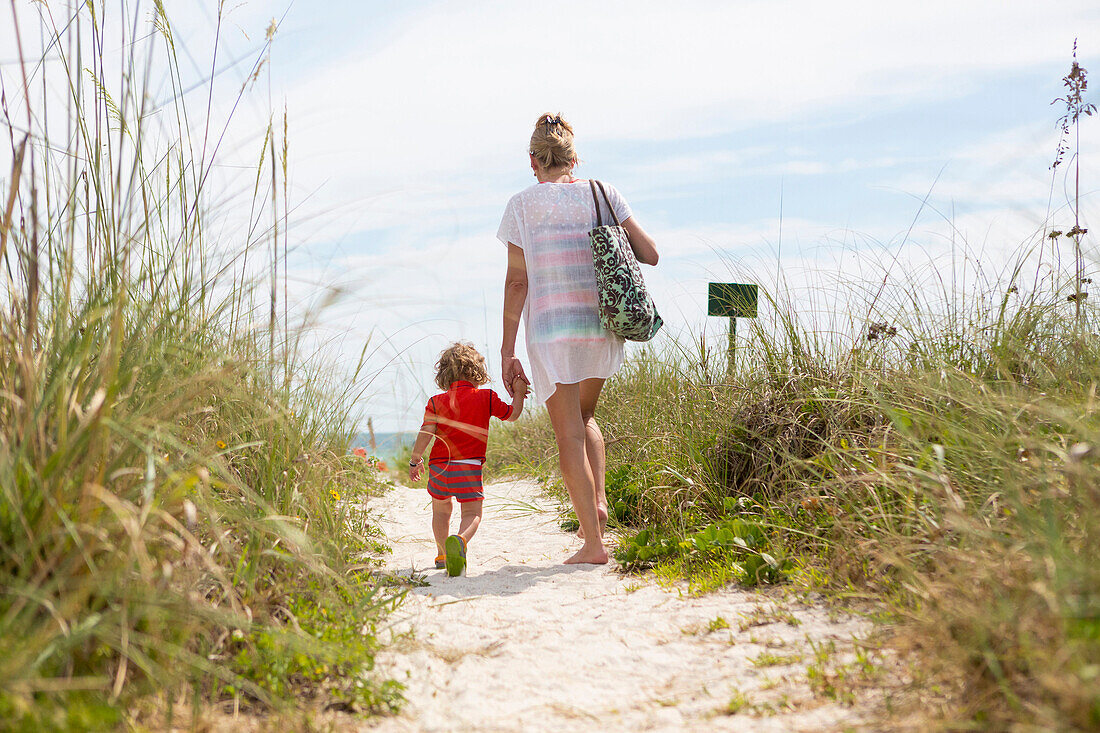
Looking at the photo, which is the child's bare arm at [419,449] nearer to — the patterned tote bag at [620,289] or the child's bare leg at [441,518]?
the child's bare leg at [441,518]

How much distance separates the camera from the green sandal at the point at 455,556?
3.34 metres

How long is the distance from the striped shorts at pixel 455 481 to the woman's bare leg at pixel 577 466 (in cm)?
50

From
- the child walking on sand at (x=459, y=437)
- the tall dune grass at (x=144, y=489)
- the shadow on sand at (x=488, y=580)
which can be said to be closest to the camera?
the tall dune grass at (x=144, y=489)

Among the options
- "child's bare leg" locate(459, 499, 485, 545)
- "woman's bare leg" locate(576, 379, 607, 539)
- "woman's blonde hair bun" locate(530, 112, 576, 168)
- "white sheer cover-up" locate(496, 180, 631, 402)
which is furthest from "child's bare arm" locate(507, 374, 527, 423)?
"woman's blonde hair bun" locate(530, 112, 576, 168)

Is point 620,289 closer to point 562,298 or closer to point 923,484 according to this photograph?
point 562,298

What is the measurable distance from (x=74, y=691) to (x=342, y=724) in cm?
57

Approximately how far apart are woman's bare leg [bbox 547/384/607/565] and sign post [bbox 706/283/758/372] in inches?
44.5

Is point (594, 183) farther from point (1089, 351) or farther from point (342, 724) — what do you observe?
point (342, 724)

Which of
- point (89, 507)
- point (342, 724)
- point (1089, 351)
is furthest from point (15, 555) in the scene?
point (1089, 351)

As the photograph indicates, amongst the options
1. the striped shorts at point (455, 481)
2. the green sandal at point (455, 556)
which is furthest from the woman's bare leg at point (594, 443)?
the green sandal at point (455, 556)

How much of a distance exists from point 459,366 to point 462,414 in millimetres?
268

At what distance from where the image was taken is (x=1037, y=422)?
2557 mm

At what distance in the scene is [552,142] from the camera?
142 inches

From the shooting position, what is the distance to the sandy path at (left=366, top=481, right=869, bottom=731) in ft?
6.19
